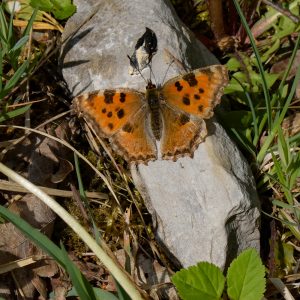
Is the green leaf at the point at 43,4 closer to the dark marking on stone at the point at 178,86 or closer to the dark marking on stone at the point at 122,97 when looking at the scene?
the dark marking on stone at the point at 122,97

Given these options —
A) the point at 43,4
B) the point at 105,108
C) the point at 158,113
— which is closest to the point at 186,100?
the point at 158,113

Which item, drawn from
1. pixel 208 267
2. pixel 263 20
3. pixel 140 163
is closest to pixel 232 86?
pixel 263 20

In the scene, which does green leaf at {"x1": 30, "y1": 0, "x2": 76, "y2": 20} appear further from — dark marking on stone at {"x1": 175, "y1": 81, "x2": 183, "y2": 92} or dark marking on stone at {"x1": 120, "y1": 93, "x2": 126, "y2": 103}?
dark marking on stone at {"x1": 175, "y1": 81, "x2": 183, "y2": 92}

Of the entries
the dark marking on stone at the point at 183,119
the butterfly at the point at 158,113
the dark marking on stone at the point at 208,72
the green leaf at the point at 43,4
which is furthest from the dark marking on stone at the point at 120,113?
the green leaf at the point at 43,4

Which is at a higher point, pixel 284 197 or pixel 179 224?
pixel 179 224

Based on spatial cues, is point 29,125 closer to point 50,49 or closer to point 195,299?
point 50,49

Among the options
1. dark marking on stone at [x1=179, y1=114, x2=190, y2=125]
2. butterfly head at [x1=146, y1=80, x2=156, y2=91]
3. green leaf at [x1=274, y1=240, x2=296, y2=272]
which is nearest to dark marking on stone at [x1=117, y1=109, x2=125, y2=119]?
butterfly head at [x1=146, y1=80, x2=156, y2=91]

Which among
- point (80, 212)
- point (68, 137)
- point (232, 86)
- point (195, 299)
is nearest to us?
point (195, 299)
